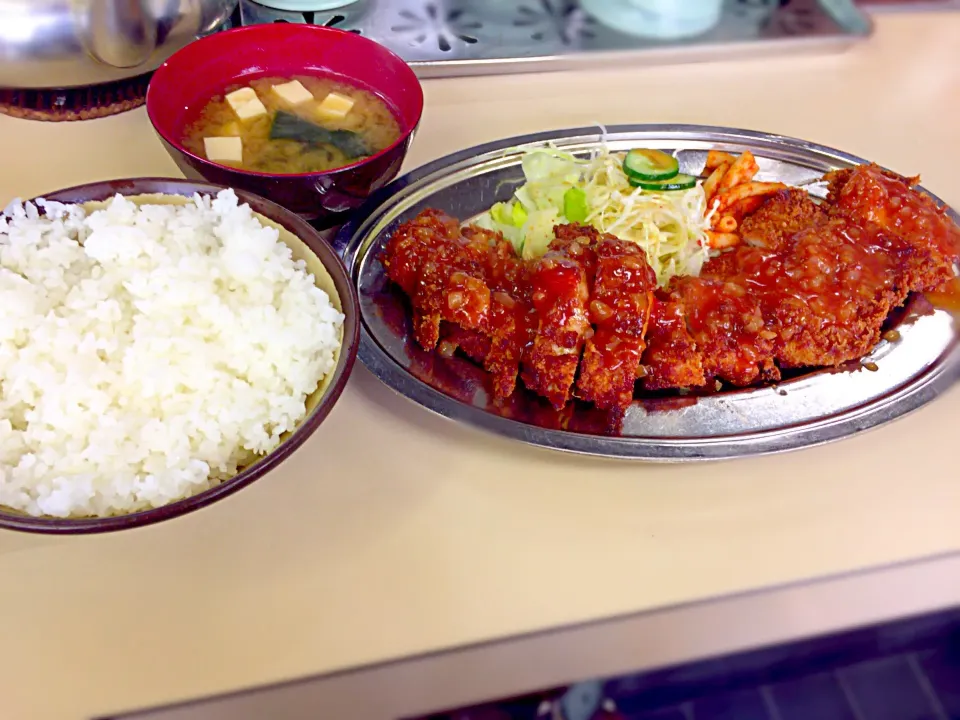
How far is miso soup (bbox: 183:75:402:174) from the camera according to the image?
1811 mm

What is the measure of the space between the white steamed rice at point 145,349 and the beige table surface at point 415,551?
0.22 meters

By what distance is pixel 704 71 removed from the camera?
8.70 ft

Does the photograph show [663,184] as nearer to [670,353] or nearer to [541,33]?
[670,353]

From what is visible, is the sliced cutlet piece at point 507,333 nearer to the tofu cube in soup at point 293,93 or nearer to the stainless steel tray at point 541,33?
the tofu cube in soup at point 293,93

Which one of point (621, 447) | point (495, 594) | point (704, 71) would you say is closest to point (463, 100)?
point (704, 71)

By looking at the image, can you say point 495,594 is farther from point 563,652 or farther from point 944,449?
point 944,449

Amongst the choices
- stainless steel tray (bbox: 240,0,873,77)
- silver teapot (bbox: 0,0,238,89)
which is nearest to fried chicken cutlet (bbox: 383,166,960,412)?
silver teapot (bbox: 0,0,238,89)

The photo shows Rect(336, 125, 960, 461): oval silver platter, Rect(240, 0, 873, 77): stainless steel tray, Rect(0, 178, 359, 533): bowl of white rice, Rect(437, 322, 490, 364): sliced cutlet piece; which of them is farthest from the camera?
Rect(240, 0, 873, 77): stainless steel tray

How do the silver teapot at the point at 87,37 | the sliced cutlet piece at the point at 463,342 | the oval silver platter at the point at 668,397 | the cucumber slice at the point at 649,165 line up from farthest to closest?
the cucumber slice at the point at 649,165 < the silver teapot at the point at 87,37 < the sliced cutlet piece at the point at 463,342 < the oval silver platter at the point at 668,397

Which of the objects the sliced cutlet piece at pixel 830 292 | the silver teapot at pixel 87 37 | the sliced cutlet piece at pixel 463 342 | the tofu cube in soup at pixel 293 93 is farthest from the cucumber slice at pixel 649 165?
the silver teapot at pixel 87 37

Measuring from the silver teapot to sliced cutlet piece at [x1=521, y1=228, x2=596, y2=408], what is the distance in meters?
1.18

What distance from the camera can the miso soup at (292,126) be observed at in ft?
5.94

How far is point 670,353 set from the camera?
1614 mm

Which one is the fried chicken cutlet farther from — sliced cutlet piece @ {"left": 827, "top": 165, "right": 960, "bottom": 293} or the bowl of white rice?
the bowl of white rice
